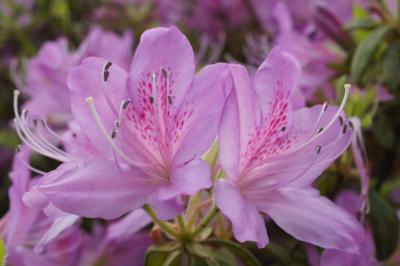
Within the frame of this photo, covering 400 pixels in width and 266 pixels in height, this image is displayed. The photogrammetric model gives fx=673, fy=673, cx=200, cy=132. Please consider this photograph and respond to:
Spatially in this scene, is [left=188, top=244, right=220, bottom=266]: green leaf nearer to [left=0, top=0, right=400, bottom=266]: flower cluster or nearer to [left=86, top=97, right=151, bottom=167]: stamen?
[left=0, top=0, right=400, bottom=266]: flower cluster

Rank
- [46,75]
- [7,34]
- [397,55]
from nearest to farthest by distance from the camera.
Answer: [397,55] → [46,75] → [7,34]

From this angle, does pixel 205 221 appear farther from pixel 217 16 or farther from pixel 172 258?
pixel 217 16

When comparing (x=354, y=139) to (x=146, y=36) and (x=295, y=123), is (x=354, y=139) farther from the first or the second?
(x=146, y=36)

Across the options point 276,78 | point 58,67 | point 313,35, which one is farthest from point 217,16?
point 276,78

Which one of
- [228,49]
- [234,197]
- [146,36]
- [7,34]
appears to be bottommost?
[228,49]

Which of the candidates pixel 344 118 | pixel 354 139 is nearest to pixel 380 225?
pixel 354 139
